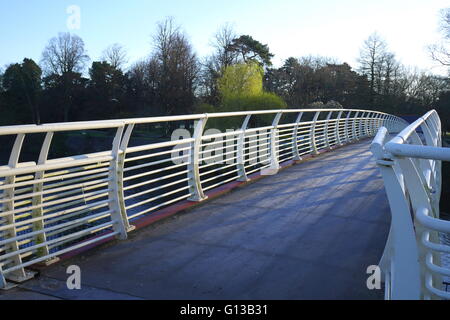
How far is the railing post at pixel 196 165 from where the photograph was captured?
17.7 feet

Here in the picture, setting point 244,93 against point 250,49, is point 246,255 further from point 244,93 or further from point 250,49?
point 250,49

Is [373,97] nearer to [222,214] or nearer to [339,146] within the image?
[339,146]

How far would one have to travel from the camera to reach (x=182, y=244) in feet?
13.2

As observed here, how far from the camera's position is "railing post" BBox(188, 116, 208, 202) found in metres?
5.40

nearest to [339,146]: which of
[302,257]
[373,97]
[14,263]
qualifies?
[302,257]

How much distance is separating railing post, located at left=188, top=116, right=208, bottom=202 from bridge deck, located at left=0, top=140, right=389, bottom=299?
22 centimetres

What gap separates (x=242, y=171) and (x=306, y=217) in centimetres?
228

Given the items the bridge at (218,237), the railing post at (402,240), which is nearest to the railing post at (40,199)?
the bridge at (218,237)

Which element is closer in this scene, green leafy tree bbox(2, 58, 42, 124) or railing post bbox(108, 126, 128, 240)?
railing post bbox(108, 126, 128, 240)

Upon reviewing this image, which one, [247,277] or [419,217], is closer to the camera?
[419,217]

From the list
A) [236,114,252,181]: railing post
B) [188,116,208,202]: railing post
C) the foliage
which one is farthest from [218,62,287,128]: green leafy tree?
[188,116,208,202]: railing post

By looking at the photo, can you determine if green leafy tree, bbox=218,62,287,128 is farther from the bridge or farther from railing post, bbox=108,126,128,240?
railing post, bbox=108,126,128,240

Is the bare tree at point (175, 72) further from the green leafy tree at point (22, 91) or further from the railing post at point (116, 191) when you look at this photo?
the railing post at point (116, 191)
